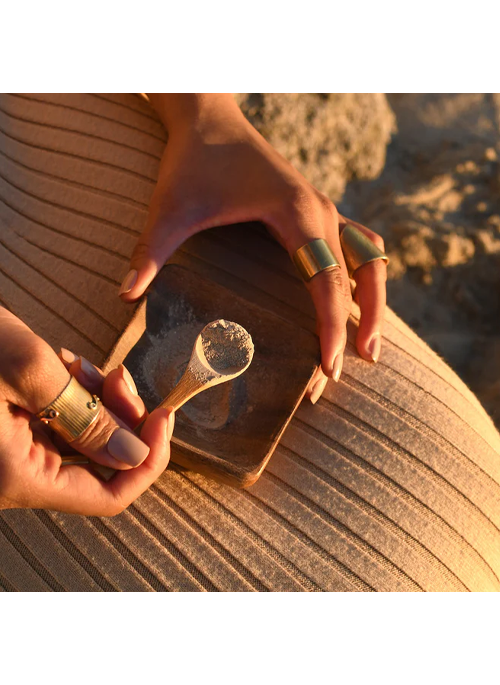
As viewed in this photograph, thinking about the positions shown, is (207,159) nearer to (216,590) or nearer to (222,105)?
(222,105)

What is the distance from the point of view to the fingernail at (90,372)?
2.39ft

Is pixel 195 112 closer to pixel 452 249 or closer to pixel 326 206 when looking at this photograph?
pixel 326 206

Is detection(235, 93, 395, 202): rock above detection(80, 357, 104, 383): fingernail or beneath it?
above

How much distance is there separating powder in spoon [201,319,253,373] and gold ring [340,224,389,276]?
249mm

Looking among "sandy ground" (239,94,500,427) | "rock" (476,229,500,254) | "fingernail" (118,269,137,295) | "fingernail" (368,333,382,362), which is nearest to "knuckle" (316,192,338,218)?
"fingernail" (368,333,382,362)

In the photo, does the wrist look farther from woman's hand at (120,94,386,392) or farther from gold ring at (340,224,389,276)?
gold ring at (340,224,389,276)

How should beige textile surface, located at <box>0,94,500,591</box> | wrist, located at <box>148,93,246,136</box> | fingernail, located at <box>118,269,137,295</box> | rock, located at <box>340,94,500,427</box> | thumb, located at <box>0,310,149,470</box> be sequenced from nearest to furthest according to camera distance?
1. thumb, located at <box>0,310,149,470</box>
2. beige textile surface, located at <box>0,94,500,591</box>
3. fingernail, located at <box>118,269,137,295</box>
4. wrist, located at <box>148,93,246,136</box>
5. rock, located at <box>340,94,500,427</box>

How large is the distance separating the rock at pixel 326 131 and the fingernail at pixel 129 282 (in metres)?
0.92

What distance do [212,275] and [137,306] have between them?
0.15 m

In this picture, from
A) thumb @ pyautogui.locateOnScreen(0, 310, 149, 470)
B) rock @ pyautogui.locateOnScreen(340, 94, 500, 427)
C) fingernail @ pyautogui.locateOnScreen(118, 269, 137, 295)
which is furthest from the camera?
rock @ pyautogui.locateOnScreen(340, 94, 500, 427)

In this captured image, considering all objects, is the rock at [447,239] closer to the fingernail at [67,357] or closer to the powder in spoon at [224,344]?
the powder in spoon at [224,344]

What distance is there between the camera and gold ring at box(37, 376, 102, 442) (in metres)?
0.66

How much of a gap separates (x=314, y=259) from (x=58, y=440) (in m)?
0.44

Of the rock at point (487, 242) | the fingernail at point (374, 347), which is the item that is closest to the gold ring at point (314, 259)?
the fingernail at point (374, 347)
